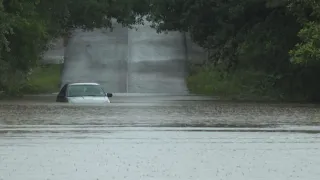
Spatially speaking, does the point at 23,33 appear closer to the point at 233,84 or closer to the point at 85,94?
the point at 85,94

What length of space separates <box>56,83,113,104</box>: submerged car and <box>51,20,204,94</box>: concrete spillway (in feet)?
63.8

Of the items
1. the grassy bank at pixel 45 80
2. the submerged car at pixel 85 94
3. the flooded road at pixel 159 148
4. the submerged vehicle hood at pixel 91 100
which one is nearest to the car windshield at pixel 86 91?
the submerged car at pixel 85 94

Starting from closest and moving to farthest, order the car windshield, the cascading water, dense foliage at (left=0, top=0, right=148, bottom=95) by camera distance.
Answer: the car windshield, dense foliage at (left=0, top=0, right=148, bottom=95), the cascading water

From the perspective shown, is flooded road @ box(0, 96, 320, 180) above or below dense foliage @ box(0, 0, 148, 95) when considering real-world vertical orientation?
below

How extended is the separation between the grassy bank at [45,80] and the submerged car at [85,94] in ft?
60.9

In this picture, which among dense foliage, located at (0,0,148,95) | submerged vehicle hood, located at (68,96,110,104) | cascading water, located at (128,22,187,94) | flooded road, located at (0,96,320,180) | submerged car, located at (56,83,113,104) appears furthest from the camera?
cascading water, located at (128,22,187,94)

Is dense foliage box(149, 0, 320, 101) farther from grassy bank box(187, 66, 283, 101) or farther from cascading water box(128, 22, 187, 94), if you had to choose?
cascading water box(128, 22, 187, 94)

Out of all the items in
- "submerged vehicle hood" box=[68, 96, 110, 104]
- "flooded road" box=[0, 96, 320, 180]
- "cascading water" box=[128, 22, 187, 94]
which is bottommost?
"flooded road" box=[0, 96, 320, 180]

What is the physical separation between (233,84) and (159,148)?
127ft

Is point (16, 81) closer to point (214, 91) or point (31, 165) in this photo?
point (214, 91)

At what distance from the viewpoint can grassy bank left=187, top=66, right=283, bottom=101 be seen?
1784 inches

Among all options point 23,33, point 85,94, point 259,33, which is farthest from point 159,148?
point 23,33

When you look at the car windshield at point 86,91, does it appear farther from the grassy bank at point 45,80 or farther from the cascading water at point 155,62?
the cascading water at point 155,62

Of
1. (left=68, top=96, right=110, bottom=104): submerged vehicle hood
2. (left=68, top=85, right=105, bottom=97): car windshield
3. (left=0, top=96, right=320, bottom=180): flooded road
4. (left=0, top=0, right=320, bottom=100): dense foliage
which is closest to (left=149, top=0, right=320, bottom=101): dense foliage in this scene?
(left=0, top=0, right=320, bottom=100): dense foliage
